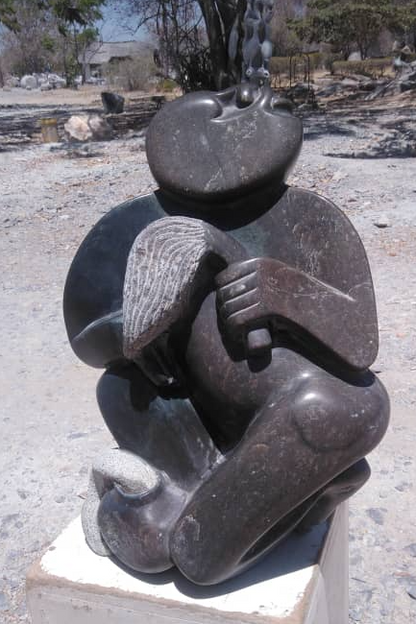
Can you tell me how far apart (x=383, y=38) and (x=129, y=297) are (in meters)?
41.5

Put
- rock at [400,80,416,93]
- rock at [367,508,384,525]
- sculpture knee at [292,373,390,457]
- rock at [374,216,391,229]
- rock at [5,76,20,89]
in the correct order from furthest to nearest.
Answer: rock at [5,76,20,89]
rock at [400,80,416,93]
rock at [374,216,391,229]
rock at [367,508,384,525]
sculpture knee at [292,373,390,457]

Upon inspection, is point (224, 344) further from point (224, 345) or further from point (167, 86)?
point (167, 86)

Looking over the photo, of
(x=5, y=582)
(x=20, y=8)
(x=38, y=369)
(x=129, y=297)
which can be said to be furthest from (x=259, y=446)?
(x=20, y=8)

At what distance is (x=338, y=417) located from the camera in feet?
4.86

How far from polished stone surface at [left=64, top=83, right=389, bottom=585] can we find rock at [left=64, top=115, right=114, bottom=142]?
10.8 m

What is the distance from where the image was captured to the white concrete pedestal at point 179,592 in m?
1.58

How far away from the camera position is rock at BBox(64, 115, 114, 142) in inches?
472

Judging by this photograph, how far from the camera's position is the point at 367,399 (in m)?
1.55

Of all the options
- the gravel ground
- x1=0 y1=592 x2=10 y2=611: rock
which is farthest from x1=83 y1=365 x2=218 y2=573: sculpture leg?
the gravel ground

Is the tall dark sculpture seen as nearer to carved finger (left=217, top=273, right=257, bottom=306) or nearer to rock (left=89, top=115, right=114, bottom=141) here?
carved finger (left=217, top=273, right=257, bottom=306)

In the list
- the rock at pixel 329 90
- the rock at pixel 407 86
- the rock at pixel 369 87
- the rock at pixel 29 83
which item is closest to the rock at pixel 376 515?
the rock at pixel 407 86

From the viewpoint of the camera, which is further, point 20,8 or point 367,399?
point 20,8

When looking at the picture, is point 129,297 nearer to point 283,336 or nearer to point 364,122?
point 283,336

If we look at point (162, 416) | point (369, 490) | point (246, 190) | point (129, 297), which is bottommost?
point (369, 490)
